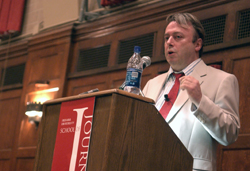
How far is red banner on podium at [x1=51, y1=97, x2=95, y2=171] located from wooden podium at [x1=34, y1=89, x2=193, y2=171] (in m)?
0.02

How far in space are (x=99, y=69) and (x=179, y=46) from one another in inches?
116

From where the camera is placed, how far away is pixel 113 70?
16.2ft

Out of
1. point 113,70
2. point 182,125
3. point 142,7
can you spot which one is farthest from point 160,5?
point 182,125

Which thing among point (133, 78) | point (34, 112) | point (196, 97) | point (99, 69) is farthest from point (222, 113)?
point (34, 112)

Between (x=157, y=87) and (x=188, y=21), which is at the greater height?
(x=188, y=21)

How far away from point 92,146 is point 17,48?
5.19 meters

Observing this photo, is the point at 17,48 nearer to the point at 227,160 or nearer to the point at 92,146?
the point at 227,160

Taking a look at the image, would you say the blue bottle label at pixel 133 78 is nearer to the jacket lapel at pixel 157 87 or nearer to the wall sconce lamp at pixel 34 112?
the jacket lapel at pixel 157 87

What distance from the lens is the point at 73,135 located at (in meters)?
1.62

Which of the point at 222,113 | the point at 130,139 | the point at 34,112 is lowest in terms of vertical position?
the point at 130,139

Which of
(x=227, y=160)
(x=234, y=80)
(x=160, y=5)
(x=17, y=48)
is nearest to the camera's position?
(x=234, y=80)

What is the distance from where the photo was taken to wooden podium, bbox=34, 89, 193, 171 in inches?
57.5

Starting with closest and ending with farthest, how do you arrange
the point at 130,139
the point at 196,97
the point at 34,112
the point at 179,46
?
the point at 130,139, the point at 196,97, the point at 179,46, the point at 34,112

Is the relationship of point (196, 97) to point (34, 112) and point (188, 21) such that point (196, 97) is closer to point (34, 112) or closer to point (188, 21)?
point (188, 21)
